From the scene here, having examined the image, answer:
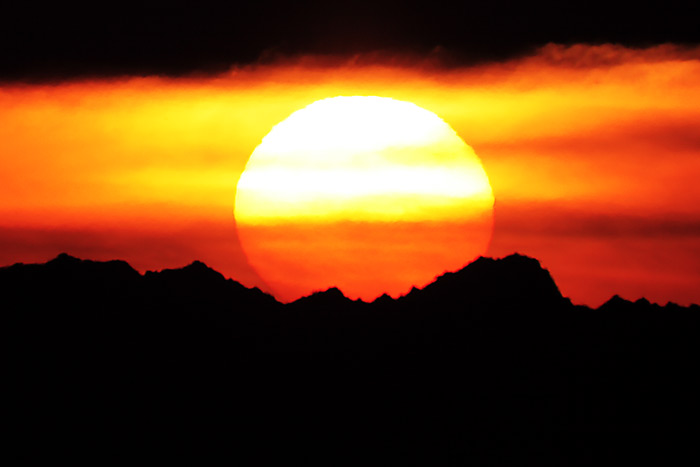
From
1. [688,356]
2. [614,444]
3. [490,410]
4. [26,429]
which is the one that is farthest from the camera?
[688,356]

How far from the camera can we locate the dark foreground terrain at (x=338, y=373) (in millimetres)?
151625

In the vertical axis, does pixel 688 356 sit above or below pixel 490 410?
above

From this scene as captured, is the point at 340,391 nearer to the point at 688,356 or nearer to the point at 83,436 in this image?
the point at 83,436

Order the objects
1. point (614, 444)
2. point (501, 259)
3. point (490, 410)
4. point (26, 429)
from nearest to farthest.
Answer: point (26, 429) → point (614, 444) → point (490, 410) → point (501, 259)

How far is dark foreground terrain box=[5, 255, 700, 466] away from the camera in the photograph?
15162 centimetres

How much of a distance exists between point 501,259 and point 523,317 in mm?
12266

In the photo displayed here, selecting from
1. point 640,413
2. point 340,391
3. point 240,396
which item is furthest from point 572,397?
point 240,396

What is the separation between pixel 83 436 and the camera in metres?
147

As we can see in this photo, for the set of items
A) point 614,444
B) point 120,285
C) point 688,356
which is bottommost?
point 614,444

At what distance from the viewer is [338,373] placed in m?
176

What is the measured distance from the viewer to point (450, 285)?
198 metres

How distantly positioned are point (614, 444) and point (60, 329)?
8722 centimetres

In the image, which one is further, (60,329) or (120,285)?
(120,285)

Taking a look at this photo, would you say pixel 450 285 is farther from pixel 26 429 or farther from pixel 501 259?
pixel 26 429
